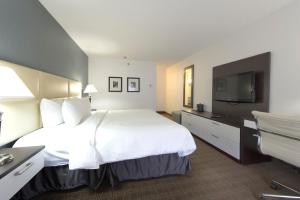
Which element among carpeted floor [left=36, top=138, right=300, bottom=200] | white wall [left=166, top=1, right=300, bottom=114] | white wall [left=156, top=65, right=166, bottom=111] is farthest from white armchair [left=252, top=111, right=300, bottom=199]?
white wall [left=156, top=65, right=166, bottom=111]

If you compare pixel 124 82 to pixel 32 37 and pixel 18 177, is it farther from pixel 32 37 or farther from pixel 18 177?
pixel 18 177

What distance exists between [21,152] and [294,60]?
3.47 metres

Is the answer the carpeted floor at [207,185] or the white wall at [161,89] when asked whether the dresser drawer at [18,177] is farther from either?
the white wall at [161,89]

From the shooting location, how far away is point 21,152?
135cm

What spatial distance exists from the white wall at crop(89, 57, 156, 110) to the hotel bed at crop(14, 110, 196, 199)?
3594mm

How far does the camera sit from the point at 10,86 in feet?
4.80

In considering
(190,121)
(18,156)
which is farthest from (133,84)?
(18,156)

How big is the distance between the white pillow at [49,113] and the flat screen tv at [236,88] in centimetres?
318

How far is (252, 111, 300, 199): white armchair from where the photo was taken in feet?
4.49

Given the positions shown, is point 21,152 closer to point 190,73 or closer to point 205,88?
point 205,88

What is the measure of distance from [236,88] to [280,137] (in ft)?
5.52

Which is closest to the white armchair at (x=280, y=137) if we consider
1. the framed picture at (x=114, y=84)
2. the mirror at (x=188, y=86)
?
the mirror at (x=188, y=86)

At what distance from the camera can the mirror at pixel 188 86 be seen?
16.7 ft

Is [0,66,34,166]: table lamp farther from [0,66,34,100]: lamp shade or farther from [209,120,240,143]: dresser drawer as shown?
[209,120,240,143]: dresser drawer
